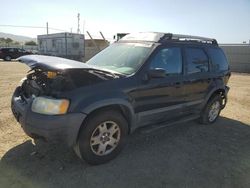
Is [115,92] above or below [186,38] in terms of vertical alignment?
below

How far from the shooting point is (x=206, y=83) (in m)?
A: 5.91

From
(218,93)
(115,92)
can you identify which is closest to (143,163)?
(115,92)

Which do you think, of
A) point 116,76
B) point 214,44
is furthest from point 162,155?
point 214,44

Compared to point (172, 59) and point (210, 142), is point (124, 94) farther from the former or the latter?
point (210, 142)

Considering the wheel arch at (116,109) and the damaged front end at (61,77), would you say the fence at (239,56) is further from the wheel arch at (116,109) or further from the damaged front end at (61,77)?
the damaged front end at (61,77)

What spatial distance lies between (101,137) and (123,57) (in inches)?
61.1

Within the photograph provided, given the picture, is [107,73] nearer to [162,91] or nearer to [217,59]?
[162,91]

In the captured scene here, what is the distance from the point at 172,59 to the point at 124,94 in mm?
1392

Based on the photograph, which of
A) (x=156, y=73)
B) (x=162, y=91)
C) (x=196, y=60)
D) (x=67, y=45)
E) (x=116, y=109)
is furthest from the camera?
(x=67, y=45)

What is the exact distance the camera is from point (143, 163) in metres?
4.25

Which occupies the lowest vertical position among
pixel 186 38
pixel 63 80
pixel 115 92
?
pixel 115 92

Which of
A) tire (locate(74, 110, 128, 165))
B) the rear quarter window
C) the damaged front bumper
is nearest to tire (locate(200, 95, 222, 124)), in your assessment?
the rear quarter window

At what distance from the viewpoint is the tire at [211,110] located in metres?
6.28

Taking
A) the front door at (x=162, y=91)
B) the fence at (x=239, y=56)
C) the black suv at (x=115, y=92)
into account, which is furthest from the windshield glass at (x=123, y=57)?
the fence at (x=239, y=56)
